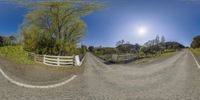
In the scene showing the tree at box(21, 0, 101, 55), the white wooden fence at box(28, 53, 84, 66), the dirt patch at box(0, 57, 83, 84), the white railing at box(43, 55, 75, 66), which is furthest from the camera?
the tree at box(21, 0, 101, 55)

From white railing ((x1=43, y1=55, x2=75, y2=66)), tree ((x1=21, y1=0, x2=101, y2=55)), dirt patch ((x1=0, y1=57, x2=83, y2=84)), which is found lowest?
dirt patch ((x1=0, y1=57, x2=83, y2=84))

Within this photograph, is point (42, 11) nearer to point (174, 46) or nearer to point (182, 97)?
point (182, 97)

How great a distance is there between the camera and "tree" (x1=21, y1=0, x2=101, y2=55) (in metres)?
30.6

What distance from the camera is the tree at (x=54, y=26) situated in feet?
100

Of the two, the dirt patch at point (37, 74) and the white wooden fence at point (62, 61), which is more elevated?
the white wooden fence at point (62, 61)

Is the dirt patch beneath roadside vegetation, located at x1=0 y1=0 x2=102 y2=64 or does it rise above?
beneath

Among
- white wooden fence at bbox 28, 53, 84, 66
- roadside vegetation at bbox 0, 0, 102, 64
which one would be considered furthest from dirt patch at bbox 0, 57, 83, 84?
roadside vegetation at bbox 0, 0, 102, 64

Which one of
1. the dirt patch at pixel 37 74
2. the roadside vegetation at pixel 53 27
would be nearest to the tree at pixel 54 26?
the roadside vegetation at pixel 53 27

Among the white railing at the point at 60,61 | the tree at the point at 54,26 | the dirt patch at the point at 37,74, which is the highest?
the tree at the point at 54,26

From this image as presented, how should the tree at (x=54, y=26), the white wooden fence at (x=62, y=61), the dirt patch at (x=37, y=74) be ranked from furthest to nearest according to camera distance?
1. the tree at (x=54, y=26)
2. the white wooden fence at (x=62, y=61)
3. the dirt patch at (x=37, y=74)

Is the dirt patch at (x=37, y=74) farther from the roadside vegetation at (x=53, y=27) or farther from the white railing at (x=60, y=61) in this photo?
the roadside vegetation at (x=53, y=27)

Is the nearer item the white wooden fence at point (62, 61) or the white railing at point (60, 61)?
the white wooden fence at point (62, 61)

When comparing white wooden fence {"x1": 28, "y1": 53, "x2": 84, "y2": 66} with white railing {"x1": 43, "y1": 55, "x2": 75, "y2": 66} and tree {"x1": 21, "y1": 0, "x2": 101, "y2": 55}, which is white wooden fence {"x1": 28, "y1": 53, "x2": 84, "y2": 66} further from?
tree {"x1": 21, "y1": 0, "x2": 101, "y2": 55}

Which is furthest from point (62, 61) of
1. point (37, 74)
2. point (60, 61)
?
point (37, 74)
